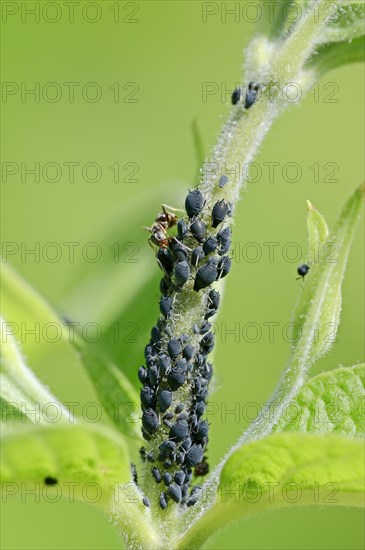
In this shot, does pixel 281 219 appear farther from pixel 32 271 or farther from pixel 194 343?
pixel 194 343

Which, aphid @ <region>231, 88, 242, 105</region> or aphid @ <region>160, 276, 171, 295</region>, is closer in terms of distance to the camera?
aphid @ <region>160, 276, 171, 295</region>

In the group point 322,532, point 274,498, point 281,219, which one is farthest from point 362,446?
point 281,219

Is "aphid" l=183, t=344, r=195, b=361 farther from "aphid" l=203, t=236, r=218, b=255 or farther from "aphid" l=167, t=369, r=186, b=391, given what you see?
"aphid" l=203, t=236, r=218, b=255

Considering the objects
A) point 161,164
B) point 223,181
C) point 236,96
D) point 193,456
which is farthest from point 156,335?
point 161,164

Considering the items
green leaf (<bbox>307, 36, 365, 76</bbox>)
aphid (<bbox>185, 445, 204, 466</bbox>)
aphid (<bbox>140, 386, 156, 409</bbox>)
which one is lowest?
aphid (<bbox>185, 445, 204, 466</bbox>)

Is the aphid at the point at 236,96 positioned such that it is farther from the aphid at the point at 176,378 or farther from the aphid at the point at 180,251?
the aphid at the point at 176,378

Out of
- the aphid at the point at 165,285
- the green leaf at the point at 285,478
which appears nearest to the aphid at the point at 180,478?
the green leaf at the point at 285,478

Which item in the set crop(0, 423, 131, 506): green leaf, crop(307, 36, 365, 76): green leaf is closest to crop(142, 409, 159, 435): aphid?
crop(0, 423, 131, 506): green leaf
